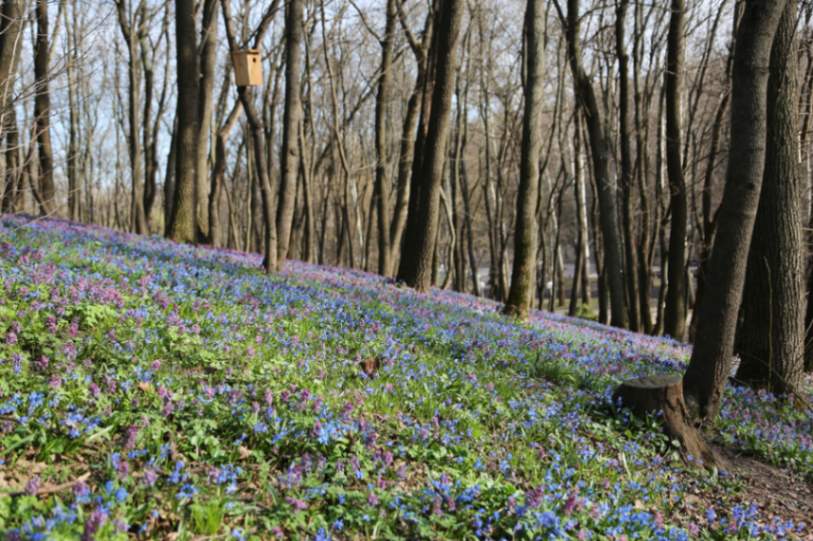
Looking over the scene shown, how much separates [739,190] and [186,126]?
1203cm

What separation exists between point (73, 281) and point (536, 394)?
4.62m

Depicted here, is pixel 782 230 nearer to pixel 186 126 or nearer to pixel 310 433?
pixel 310 433

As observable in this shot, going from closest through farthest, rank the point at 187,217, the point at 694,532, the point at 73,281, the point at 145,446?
the point at 145,446 < the point at 694,532 < the point at 73,281 < the point at 187,217

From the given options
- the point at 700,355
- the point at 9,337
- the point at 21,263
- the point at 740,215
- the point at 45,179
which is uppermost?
the point at 45,179

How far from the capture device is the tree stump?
16.7 feet

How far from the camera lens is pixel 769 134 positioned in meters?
7.62

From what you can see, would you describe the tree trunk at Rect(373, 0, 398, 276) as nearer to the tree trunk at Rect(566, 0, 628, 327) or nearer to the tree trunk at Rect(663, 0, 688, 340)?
the tree trunk at Rect(566, 0, 628, 327)

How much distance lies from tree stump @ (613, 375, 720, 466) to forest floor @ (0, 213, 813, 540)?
142 millimetres

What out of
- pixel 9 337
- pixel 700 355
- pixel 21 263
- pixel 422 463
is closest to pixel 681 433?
pixel 700 355

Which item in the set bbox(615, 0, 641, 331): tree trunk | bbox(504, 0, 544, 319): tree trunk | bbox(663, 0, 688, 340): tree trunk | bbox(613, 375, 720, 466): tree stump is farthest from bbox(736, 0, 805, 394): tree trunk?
bbox(615, 0, 641, 331): tree trunk

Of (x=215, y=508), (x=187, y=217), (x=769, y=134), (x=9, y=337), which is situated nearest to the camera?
(x=215, y=508)

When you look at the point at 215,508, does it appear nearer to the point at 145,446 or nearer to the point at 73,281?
the point at 145,446

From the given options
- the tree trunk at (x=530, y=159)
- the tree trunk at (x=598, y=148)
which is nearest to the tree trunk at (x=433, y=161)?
the tree trunk at (x=530, y=159)

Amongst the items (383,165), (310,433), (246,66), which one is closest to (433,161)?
(246,66)
